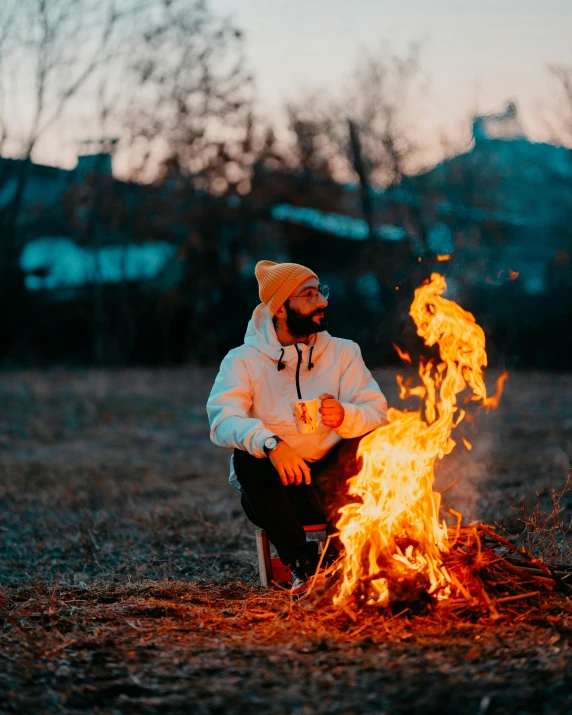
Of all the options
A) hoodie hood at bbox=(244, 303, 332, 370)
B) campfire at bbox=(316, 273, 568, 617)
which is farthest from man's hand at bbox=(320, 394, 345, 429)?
hoodie hood at bbox=(244, 303, 332, 370)

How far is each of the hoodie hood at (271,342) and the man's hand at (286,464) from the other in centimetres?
57

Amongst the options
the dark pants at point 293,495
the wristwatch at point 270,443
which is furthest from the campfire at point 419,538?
the wristwatch at point 270,443

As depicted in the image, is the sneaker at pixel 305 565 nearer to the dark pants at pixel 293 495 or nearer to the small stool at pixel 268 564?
the dark pants at pixel 293 495

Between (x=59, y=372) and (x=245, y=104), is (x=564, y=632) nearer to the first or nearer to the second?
(x=59, y=372)

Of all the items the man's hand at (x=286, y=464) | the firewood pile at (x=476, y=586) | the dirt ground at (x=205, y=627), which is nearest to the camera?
the dirt ground at (x=205, y=627)

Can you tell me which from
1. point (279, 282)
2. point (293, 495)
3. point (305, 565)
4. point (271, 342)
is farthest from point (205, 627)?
point (279, 282)

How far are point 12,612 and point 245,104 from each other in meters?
19.4

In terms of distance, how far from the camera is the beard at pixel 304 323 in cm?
446

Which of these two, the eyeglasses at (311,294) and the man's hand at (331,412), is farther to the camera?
the eyeglasses at (311,294)

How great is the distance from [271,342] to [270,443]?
650 mm

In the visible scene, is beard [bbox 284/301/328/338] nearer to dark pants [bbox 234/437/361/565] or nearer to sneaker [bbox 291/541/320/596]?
dark pants [bbox 234/437/361/565]

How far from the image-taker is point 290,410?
439 cm

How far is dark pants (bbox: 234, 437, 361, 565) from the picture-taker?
4.13m

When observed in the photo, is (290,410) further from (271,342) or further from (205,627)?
(205,627)
